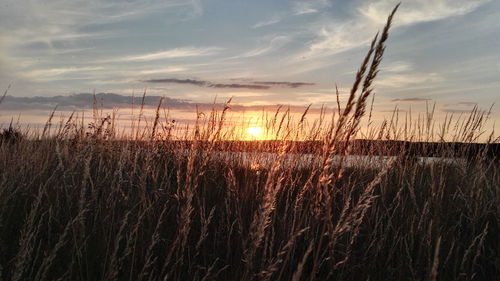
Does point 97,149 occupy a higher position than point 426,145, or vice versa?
point 426,145

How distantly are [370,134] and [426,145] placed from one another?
3.07ft

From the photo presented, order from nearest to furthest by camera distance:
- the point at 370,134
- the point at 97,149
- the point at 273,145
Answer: the point at 273,145 → the point at 97,149 → the point at 370,134

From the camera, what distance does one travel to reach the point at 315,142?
6129mm

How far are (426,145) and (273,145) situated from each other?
2.80 m

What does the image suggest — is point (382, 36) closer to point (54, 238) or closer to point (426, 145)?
point (54, 238)

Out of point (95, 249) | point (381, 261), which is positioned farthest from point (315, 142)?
point (95, 249)

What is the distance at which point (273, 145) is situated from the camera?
6078 millimetres

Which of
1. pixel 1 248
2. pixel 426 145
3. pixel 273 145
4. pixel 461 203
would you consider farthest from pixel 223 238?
pixel 426 145

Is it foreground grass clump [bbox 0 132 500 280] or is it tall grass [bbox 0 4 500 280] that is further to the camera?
foreground grass clump [bbox 0 132 500 280]

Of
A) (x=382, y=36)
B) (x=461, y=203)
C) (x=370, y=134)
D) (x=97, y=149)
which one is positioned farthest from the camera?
(x=370, y=134)

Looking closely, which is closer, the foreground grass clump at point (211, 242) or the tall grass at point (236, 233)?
the tall grass at point (236, 233)

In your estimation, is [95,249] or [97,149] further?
[97,149]

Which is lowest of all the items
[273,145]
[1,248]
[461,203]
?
[1,248]

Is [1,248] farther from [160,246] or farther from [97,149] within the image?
[97,149]
